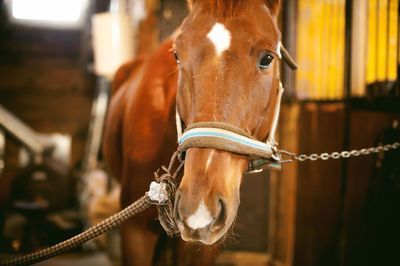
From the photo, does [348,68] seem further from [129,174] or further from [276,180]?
[129,174]

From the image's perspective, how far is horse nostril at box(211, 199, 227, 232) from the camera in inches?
44.2

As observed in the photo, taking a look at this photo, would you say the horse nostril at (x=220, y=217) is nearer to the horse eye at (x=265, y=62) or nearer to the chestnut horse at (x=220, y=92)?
the chestnut horse at (x=220, y=92)

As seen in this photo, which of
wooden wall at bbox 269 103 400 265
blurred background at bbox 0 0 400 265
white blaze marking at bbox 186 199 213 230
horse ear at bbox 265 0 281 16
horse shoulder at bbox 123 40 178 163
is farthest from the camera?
blurred background at bbox 0 0 400 265

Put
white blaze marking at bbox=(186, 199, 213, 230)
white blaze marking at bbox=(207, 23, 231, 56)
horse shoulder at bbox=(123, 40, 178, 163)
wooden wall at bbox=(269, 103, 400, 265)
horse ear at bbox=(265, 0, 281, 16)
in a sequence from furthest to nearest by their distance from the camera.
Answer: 1. wooden wall at bbox=(269, 103, 400, 265)
2. horse shoulder at bbox=(123, 40, 178, 163)
3. horse ear at bbox=(265, 0, 281, 16)
4. white blaze marking at bbox=(207, 23, 231, 56)
5. white blaze marking at bbox=(186, 199, 213, 230)

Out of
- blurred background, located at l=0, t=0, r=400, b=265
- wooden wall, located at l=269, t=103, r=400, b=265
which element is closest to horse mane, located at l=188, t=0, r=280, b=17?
blurred background, located at l=0, t=0, r=400, b=265

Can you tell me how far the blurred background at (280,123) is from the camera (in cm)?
255

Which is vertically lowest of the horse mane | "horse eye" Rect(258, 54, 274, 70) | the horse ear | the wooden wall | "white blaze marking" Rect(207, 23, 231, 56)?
the wooden wall

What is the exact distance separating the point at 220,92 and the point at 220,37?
0.79 ft

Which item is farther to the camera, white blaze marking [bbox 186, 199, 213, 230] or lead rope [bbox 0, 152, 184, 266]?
lead rope [bbox 0, 152, 184, 266]

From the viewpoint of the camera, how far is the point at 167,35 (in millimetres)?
4328

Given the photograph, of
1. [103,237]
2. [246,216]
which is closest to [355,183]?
[246,216]

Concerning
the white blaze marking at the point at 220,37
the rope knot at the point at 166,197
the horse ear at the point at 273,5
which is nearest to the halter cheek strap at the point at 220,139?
the rope knot at the point at 166,197

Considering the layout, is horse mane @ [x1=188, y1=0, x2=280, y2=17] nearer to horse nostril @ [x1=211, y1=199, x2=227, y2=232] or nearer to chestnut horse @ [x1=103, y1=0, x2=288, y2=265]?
chestnut horse @ [x1=103, y1=0, x2=288, y2=265]

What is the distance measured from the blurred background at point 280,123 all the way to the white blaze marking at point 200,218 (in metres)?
0.53
